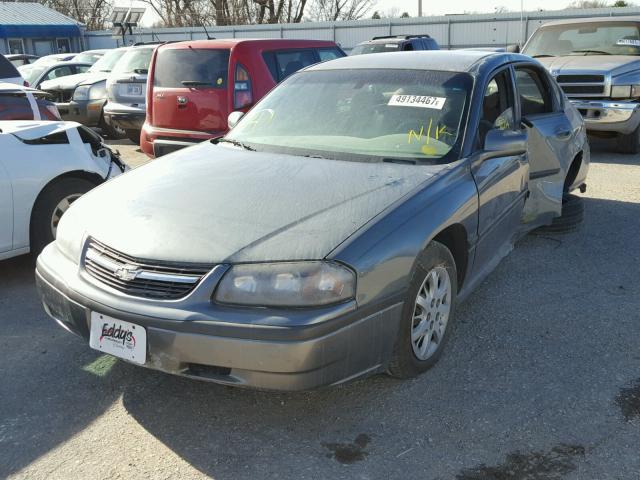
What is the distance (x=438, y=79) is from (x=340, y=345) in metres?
2.03

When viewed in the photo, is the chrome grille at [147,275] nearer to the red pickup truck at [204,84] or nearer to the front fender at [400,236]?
the front fender at [400,236]

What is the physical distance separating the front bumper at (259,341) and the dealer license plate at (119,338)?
31mm

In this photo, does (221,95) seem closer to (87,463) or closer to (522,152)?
(522,152)

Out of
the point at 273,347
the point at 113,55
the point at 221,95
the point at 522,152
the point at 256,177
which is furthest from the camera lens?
the point at 113,55

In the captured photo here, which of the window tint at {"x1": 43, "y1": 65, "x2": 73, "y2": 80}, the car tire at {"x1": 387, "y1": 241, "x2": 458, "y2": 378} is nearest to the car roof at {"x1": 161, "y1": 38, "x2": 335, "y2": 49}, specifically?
the car tire at {"x1": 387, "y1": 241, "x2": 458, "y2": 378}

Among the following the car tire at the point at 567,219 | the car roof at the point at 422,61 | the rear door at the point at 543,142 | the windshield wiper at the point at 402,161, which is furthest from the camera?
the car tire at the point at 567,219

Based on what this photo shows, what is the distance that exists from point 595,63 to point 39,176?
766 centimetres

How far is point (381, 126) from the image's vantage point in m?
3.73

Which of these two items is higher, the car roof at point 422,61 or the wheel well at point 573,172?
the car roof at point 422,61

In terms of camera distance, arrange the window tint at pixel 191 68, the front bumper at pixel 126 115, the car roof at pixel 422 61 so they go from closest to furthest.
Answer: the car roof at pixel 422 61 → the window tint at pixel 191 68 → the front bumper at pixel 126 115

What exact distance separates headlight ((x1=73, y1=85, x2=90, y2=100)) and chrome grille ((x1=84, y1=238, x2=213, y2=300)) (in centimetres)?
968

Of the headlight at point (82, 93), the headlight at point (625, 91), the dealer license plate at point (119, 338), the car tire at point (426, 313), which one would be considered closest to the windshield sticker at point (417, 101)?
the car tire at point (426, 313)

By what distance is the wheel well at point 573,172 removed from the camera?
566 centimetres

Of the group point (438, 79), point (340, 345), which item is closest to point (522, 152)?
point (438, 79)
